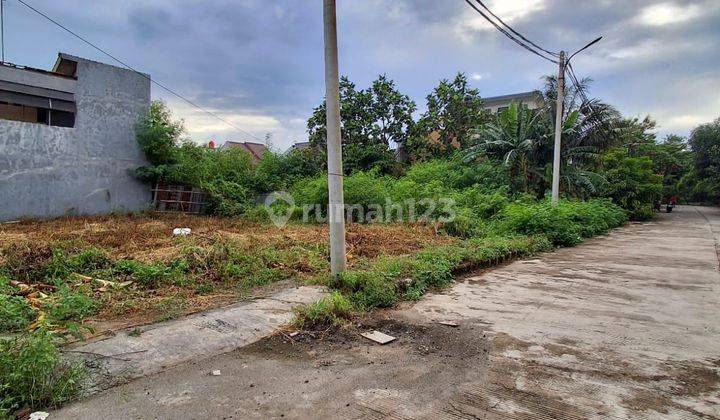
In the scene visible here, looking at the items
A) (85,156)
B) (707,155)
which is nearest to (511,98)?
(707,155)

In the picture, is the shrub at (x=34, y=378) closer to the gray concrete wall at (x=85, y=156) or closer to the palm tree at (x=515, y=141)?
the gray concrete wall at (x=85, y=156)

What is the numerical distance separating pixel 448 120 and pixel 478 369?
18645 mm

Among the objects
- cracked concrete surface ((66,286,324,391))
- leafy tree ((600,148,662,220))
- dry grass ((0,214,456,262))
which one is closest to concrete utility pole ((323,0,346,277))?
cracked concrete surface ((66,286,324,391))

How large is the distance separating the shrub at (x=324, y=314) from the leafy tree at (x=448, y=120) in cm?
1725

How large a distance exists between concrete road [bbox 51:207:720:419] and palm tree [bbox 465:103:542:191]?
1093 cm

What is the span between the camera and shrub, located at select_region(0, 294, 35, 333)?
3477 millimetres

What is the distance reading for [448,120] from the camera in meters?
20.4

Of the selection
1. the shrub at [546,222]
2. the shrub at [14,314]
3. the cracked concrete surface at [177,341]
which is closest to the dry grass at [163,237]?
the shrub at [14,314]

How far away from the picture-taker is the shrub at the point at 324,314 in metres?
3.97

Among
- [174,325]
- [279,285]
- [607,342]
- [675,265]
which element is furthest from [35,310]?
[675,265]

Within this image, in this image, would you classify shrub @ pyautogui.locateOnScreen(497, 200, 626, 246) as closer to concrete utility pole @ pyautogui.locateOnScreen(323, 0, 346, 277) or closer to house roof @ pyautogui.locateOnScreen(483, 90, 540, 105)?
concrete utility pole @ pyautogui.locateOnScreen(323, 0, 346, 277)

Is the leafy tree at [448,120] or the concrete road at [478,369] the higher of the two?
the leafy tree at [448,120]

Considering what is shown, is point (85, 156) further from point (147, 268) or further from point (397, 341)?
point (397, 341)

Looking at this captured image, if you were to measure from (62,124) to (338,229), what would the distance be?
1100 centimetres
